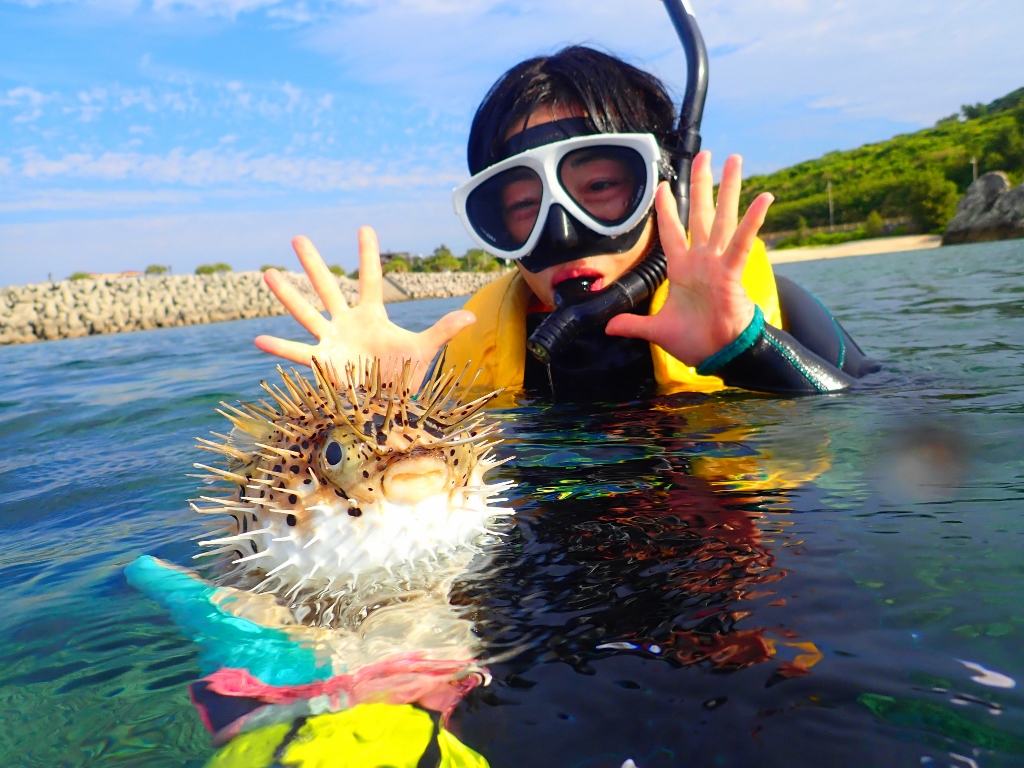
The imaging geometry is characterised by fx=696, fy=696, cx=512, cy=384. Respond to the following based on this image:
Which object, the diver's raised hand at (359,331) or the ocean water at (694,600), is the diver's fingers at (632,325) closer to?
the ocean water at (694,600)

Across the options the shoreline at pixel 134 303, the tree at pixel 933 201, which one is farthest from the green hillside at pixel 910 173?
the shoreline at pixel 134 303

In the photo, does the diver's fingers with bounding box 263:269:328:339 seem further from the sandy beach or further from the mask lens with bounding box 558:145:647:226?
the sandy beach

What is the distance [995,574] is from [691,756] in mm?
774

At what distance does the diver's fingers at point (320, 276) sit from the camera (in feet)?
9.10

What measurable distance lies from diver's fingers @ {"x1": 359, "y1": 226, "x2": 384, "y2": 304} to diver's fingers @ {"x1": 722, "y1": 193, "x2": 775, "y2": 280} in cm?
132

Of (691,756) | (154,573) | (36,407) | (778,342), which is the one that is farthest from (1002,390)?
(36,407)

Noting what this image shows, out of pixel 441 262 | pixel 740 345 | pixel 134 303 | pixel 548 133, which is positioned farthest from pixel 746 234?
pixel 441 262

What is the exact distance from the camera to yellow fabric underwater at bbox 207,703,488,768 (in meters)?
1.00

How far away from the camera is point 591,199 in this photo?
136 inches

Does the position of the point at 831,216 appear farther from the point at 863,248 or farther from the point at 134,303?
the point at 134,303

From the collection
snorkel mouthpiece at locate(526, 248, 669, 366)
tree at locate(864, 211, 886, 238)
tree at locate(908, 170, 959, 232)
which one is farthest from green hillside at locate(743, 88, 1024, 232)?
snorkel mouthpiece at locate(526, 248, 669, 366)

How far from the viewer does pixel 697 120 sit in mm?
3568

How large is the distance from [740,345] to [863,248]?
4552 centimetres

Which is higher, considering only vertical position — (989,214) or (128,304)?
(128,304)
